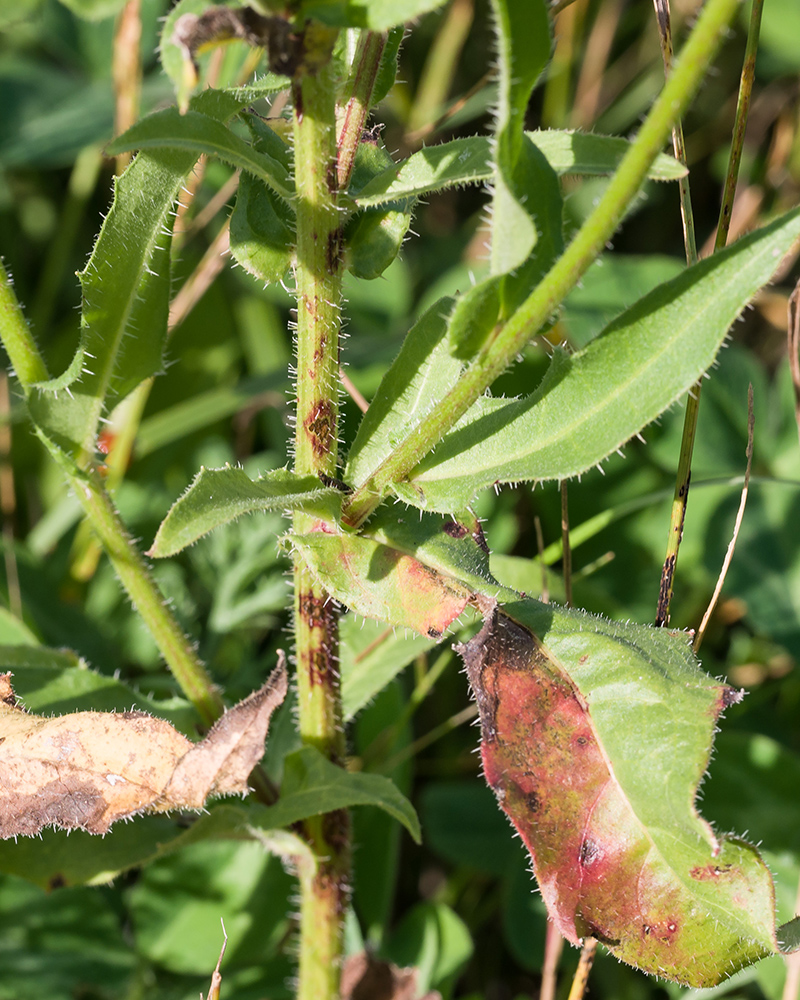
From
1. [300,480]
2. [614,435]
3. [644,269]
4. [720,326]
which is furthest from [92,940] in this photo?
[644,269]

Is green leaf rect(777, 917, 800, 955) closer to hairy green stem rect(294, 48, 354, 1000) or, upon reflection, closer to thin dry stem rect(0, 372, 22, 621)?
hairy green stem rect(294, 48, 354, 1000)

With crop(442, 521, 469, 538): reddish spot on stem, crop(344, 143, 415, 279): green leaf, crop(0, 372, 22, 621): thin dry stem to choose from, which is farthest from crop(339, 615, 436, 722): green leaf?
crop(0, 372, 22, 621): thin dry stem

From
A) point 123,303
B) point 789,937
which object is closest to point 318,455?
point 123,303

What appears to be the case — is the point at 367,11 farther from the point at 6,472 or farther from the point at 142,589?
the point at 6,472

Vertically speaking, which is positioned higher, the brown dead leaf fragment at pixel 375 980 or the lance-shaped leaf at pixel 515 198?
the lance-shaped leaf at pixel 515 198

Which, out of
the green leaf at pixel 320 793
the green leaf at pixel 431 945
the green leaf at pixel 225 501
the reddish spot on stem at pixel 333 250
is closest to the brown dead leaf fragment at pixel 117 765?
the green leaf at pixel 320 793

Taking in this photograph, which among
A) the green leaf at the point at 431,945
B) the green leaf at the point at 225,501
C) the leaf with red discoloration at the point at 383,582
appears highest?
the green leaf at the point at 225,501

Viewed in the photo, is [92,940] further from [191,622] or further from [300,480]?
[300,480]

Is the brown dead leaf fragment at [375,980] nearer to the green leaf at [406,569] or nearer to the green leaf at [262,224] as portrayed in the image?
the green leaf at [406,569]
